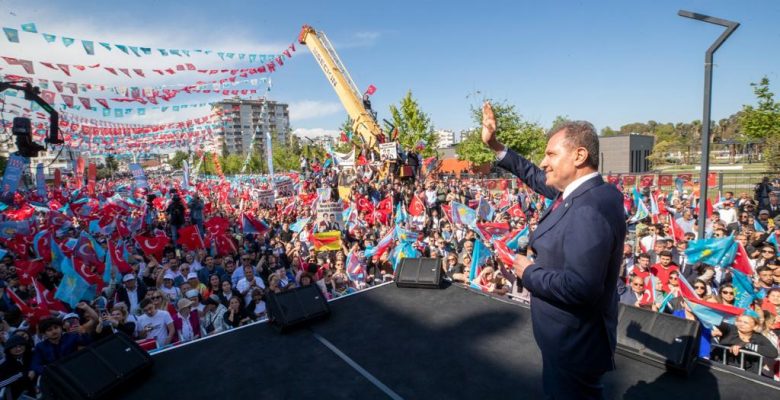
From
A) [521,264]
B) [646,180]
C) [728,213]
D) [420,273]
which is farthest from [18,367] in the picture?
[646,180]

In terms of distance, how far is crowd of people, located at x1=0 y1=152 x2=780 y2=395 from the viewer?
5.12m

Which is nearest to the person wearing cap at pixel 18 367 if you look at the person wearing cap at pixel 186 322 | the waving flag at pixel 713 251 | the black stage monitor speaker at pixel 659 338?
the person wearing cap at pixel 186 322

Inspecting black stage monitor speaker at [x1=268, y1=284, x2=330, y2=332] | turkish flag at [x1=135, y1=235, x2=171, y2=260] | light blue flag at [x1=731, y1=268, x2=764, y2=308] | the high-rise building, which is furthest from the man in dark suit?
the high-rise building

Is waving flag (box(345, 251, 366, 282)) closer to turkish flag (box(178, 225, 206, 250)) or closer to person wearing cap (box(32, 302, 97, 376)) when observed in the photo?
turkish flag (box(178, 225, 206, 250))

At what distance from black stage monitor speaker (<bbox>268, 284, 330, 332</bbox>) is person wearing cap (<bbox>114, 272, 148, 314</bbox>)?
4706mm

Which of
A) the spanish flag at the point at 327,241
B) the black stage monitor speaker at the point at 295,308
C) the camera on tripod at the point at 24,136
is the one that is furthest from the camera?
the spanish flag at the point at 327,241

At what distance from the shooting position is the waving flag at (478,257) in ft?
24.3

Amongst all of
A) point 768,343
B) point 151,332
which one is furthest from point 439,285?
point 151,332

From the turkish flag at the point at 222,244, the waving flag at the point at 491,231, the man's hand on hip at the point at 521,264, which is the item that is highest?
the man's hand on hip at the point at 521,264

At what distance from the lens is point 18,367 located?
485cm

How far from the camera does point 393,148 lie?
19672 mm

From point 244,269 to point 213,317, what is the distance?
1632mm

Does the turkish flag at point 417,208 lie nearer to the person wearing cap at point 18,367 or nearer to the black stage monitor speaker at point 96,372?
the person wearing cap at point 18,367

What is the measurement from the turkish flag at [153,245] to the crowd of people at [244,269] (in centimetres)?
3
